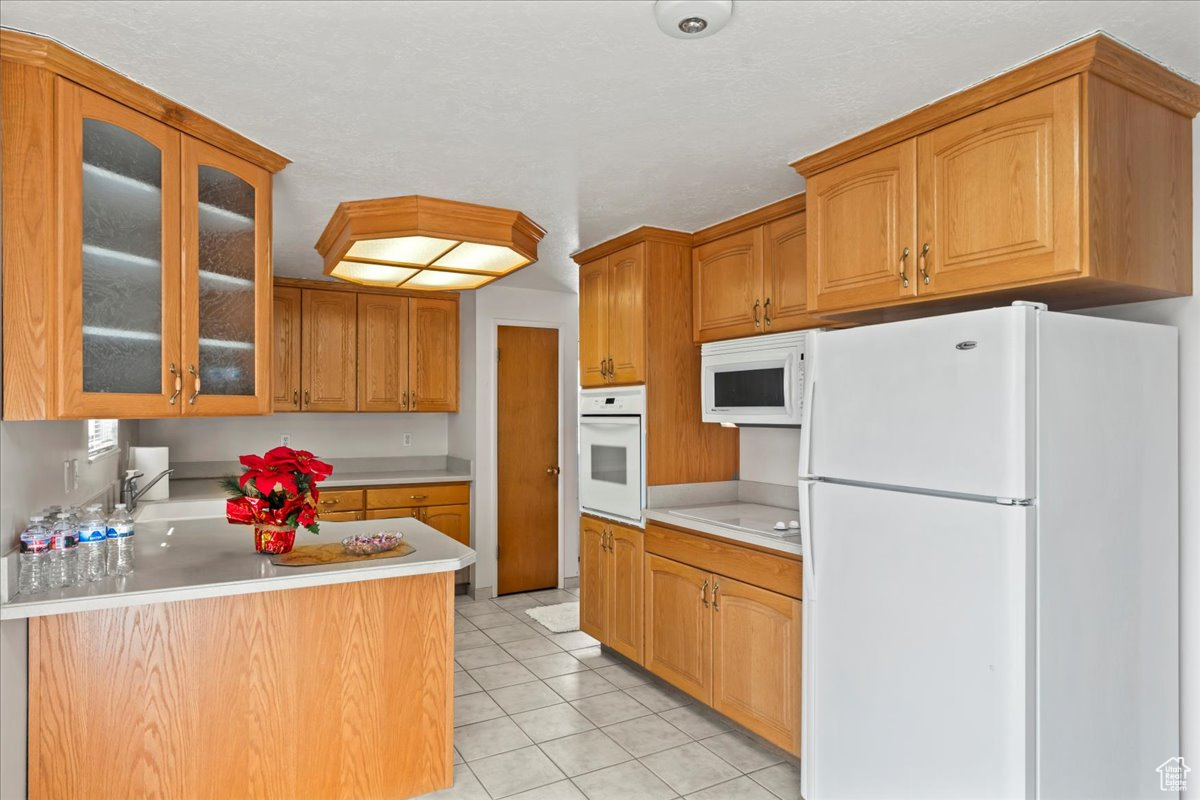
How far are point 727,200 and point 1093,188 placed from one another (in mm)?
1510

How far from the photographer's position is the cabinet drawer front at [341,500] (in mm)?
4848

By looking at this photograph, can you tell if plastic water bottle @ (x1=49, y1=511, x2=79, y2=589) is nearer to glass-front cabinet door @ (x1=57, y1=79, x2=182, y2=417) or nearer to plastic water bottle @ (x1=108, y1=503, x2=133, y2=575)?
plastic water bottle @ (x1=108, y1=503, x2=133, y2=575)

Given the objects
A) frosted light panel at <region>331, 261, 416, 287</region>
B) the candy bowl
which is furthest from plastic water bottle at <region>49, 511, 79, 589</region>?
frosted light panel at <region>331, 261, 416, 287</region>

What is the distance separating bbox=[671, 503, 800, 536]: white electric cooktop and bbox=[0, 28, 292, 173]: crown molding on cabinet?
2267mm

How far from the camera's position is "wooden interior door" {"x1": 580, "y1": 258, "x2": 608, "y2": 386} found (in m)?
4.00

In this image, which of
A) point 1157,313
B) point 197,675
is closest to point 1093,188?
point 1157,313

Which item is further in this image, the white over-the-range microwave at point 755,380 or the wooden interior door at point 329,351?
the wooden interior door at point 329,351

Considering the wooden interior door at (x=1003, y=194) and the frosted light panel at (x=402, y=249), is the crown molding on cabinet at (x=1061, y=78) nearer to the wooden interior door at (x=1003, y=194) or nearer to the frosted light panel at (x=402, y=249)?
the wooden interior door at (x=1003, y=194)

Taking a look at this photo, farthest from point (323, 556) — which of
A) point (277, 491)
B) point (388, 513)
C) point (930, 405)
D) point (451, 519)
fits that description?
point (451, 519)

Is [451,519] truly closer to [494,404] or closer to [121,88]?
[494,404]

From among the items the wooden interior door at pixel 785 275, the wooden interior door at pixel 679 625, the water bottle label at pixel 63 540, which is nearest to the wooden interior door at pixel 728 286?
the wooden interior door at pixel 785 275

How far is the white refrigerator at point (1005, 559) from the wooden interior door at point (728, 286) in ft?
3.47

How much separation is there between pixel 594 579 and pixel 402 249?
2.08 m

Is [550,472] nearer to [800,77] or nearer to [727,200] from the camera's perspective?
[727,200]
